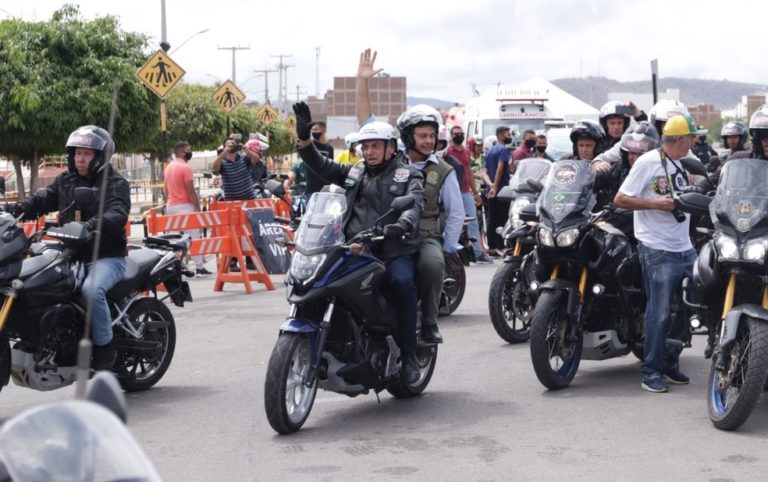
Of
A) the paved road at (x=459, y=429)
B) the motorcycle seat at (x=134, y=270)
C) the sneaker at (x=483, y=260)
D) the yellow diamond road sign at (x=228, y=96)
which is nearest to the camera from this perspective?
the paved road at (x=459, y=429)

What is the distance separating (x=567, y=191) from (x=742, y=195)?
5.15 ft

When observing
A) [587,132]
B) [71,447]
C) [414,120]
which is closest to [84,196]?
[414,120]

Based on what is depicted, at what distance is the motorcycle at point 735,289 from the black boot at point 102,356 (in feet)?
12.1

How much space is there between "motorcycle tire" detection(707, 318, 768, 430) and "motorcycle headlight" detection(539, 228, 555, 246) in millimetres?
1710

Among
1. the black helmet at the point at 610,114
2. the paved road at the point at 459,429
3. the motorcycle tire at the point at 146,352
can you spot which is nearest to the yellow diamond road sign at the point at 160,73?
the paved road at the point at 459,429

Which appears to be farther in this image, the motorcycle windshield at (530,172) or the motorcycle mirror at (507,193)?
the motorcycle windshield at (530,172)

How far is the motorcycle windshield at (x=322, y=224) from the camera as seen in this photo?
25.3 feet

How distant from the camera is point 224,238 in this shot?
16234 millimetres

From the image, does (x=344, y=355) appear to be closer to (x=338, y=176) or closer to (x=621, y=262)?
(x=338, y=176)

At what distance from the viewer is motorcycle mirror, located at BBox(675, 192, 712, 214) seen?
793cm

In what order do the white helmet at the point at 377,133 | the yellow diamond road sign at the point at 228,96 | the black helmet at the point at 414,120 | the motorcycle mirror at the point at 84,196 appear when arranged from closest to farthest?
the motorcycle mirror at the point at 84,196 → the white helmet at the point at 377,133 → the black helmet at the point at 414,120 → the yellow diamond road sign at the point at 228,96

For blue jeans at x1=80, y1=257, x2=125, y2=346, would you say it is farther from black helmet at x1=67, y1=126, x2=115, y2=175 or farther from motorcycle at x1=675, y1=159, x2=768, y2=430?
motorcycle at x1=675, y1=159, x2=768, y2=430

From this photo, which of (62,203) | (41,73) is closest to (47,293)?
(62,203)

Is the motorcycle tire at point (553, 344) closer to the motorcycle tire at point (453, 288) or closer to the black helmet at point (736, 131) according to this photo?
the motorcycle tire at point (453, 288)
